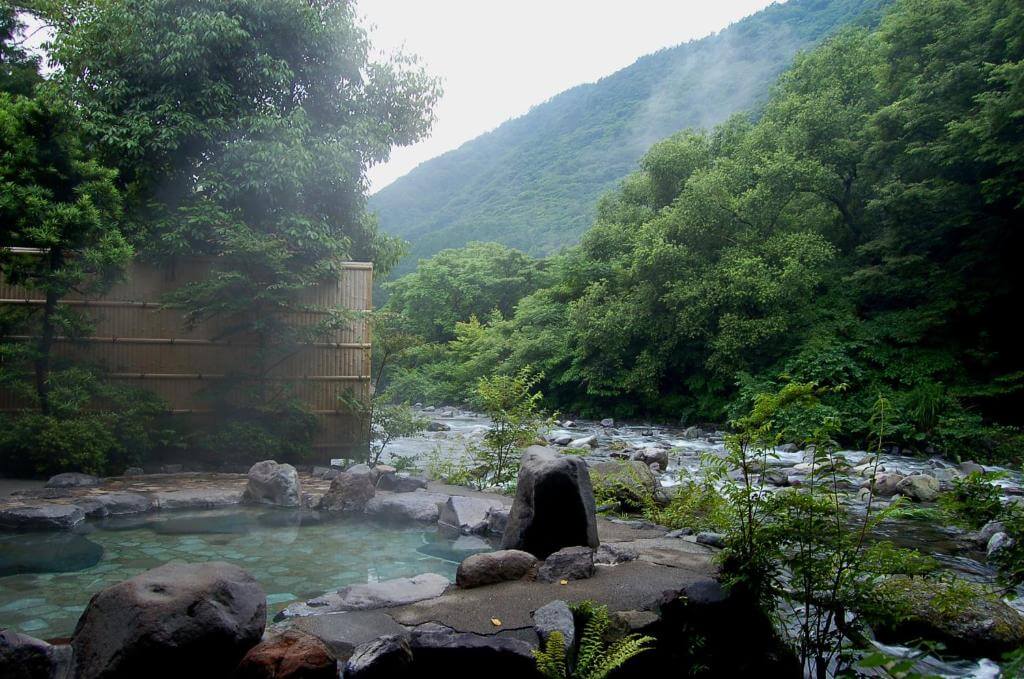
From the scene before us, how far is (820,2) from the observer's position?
7406cm

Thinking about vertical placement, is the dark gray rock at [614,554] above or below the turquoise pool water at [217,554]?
above

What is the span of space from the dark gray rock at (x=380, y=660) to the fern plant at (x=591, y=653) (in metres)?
0.74

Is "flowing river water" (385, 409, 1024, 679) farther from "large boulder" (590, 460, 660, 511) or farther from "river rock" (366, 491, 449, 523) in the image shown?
"river rock" (366, 491, 449, 523)

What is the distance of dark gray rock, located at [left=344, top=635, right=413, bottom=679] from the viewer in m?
3.62

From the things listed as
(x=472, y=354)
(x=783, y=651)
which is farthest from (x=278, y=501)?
(x=472, y=354)

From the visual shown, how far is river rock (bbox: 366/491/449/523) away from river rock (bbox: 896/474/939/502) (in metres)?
6.57

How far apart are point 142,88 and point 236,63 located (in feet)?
5.14

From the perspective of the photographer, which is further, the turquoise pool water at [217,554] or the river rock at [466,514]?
the river rock at [466,514]

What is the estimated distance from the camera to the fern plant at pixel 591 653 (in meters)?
3.59

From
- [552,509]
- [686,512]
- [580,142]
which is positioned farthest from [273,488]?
[580,142]

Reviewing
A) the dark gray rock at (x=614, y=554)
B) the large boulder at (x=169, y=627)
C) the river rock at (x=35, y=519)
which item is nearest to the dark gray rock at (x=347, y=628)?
the large boulder at (x=169, y=627)

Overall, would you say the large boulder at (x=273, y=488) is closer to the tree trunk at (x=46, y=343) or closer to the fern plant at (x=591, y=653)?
the tree trunk at (x=46, y=343)

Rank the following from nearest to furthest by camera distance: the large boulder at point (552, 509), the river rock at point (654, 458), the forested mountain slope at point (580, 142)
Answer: the large boulder at point (552, 509) → the river rock at point (654, 458) → the forested mountain slope at point (580, 142)

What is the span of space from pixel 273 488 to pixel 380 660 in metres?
5.28
